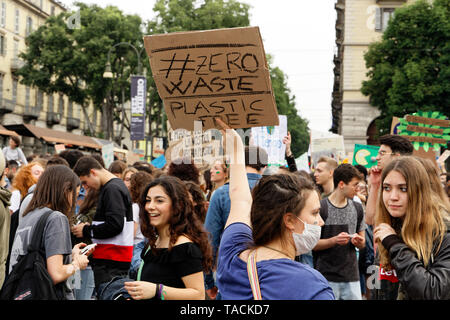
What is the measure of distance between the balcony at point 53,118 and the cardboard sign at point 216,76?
53.2 meters

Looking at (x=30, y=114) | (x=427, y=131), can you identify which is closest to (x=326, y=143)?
(x=427, y=131)

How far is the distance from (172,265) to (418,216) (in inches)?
61.5

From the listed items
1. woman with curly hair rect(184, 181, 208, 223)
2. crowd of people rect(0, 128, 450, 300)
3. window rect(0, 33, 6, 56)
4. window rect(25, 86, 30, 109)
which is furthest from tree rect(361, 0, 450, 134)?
woman with curly hair rect(184, 181, 208, 223)

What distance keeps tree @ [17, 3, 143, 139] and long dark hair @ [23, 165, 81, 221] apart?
35119 millimetres

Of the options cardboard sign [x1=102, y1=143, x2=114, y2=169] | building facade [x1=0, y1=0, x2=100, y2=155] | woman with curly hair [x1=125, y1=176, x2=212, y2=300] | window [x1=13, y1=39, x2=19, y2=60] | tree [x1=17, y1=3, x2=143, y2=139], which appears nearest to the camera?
woman with curly hair [x1=125, y1=176, x2=212, y2=300]

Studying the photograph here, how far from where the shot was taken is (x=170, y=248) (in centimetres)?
391

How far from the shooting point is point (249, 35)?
348 centimetres

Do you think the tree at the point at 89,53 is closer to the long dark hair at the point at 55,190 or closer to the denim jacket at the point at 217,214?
the denim jacket at the point at 217,214

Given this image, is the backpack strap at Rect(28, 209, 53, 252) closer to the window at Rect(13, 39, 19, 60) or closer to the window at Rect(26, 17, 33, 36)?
the window at Rect(13, 39, 19, 60)

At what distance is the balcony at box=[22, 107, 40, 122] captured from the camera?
50.8 metres

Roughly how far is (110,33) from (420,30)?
18847 millimetres

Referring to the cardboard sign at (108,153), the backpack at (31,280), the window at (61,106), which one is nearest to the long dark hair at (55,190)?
the backpack at (31,280)

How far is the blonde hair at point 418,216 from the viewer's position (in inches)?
120

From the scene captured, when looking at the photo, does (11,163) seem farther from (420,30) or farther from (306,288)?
(420,30)
